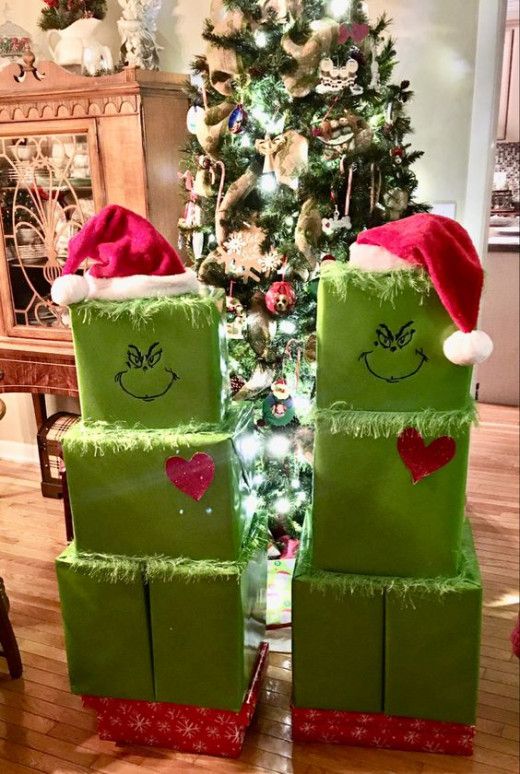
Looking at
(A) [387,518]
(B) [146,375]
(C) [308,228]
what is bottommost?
(A) [387,518]

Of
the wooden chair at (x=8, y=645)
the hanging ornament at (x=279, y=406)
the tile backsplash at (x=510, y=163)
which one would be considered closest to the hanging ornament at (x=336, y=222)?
the hanging ornament at (x=279, y=406)

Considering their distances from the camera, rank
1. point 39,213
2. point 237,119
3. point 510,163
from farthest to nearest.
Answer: point 510,163 → point 39,213 → point 237,119

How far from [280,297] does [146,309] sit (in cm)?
65

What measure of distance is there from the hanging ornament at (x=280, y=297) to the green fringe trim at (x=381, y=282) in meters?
0.55

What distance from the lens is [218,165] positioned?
214 centimetres

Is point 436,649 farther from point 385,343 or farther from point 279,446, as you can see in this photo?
point 279,446

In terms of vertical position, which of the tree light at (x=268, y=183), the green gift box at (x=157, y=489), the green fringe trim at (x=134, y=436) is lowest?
the green gift box at (x=157, y=489)

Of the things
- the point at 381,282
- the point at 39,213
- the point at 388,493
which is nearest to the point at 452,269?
the point at 381,282

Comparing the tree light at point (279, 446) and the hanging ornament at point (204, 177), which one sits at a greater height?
the hanging ornament at point (204, 177)

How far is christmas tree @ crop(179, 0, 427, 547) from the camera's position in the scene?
78.0 inches

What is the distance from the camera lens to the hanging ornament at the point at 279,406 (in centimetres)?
221

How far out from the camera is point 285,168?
6.64ft

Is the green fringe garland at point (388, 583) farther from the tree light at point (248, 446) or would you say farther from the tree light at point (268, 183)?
the tree light at point (268, 183)

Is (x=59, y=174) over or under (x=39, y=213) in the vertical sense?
over
